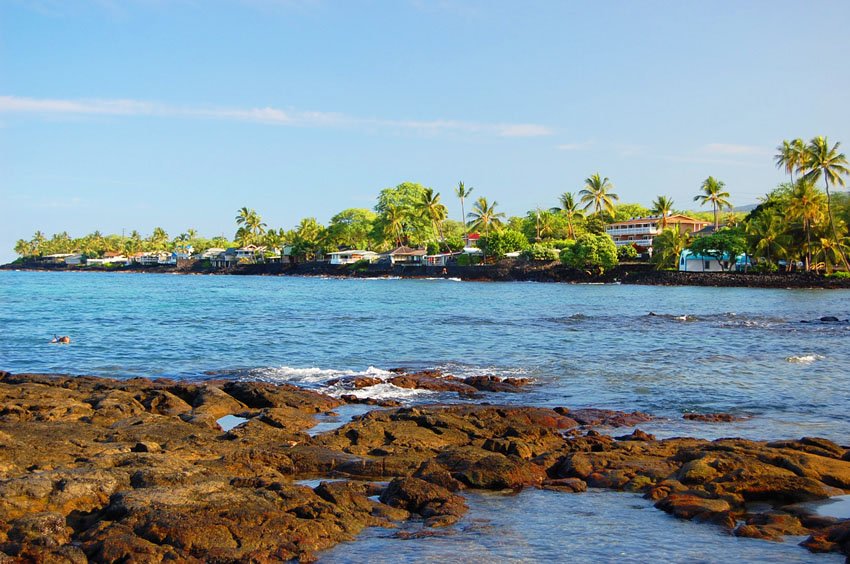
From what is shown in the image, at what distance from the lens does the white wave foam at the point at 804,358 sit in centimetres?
2647

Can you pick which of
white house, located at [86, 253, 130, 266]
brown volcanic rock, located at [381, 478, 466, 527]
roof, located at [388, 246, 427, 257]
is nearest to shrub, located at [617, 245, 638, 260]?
roof, located at [388, 246, 427, 257]

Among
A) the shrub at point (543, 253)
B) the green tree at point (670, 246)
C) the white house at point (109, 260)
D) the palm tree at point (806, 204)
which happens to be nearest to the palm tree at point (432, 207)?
the shrub at point (543, 253)

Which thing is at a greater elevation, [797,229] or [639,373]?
[797,229]

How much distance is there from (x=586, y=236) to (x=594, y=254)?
3.58m

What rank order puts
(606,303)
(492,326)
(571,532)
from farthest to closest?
(606,303), (492,326), (571,532)

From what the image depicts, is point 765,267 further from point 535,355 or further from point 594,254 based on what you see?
point 535,355

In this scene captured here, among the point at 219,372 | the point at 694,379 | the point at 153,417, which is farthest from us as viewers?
the point at 219,372

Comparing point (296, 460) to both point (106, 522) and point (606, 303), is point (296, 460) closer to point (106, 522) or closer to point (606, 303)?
point (106, 522)

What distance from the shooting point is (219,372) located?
2470 centimetres

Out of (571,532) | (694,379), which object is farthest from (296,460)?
(694,379)

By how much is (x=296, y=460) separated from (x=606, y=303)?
4906cm

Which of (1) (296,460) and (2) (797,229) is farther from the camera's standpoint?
(2) (797,229)

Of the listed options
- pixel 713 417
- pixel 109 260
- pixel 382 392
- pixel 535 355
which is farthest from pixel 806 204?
pixel 109 260

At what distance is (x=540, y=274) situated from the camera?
10469 centimetres
